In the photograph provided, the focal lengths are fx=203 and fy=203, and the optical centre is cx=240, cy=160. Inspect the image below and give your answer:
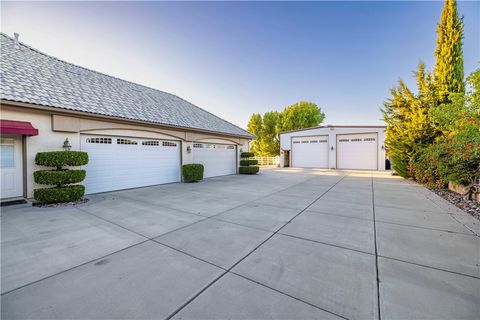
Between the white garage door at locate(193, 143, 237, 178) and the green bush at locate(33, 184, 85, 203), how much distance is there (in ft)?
20.7

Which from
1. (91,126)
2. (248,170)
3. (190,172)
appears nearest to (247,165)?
(248,170)

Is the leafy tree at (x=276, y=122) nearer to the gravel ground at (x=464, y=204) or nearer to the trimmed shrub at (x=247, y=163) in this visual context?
the trimmed shrub at (x=247, y=163)

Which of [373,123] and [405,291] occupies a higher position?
[373,123]

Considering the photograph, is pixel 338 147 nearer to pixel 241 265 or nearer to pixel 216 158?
pixel 216 158

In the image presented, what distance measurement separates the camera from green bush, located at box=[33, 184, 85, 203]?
19.7 ft

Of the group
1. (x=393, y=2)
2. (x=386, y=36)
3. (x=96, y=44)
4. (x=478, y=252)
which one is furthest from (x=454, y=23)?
(x=96, y=44)

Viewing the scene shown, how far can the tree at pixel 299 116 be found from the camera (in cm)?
3216

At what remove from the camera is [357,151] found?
19531 mm

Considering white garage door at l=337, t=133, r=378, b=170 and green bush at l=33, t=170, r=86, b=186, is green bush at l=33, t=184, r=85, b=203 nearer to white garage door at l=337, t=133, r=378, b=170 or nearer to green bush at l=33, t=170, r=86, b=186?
green bush at l=33, t=170, r=86, b=186

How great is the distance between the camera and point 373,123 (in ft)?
63.0

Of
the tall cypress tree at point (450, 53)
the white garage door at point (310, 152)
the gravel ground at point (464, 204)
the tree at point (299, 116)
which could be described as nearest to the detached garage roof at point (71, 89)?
the gravel ground at point (464, 204)

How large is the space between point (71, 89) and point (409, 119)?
1654 centimetres

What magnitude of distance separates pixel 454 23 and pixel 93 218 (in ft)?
54.5

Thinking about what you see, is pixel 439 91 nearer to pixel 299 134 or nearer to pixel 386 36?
pixel 386 36
